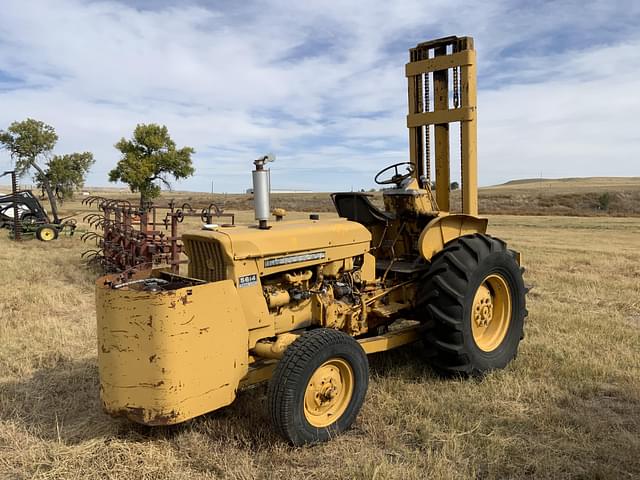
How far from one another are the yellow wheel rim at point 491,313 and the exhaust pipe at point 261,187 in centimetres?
215

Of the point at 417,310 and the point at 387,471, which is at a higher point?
the point at 417,310

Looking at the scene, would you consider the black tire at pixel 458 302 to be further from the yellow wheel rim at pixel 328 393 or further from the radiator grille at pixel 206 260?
the radiator grille at pixel 206 260

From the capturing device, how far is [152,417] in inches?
133

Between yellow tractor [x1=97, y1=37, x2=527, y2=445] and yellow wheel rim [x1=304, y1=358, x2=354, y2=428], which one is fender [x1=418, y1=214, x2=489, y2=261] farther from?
yellow wheel rim [x1=304, y1=358, x2=354, y2=428]

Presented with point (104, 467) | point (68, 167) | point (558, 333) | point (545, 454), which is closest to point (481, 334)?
point (558, 333)

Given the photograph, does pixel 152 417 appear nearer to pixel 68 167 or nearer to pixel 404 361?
pixel 404 361

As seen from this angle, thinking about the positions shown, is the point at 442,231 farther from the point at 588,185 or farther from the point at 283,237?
the point at 588,185

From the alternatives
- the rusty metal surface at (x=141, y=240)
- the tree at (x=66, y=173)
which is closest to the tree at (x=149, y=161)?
the tree at (x=66, y=173)

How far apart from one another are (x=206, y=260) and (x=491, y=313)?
2.79 meters

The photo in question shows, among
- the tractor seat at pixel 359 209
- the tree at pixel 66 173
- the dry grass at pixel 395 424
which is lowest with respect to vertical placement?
the dry grass at pixel 395 424

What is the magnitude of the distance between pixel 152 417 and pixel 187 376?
318 mm

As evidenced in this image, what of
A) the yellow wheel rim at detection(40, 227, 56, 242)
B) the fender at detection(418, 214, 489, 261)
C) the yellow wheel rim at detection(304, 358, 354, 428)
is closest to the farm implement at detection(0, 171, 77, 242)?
the yellow wheel rim at detection(40, 227, 56, 242)

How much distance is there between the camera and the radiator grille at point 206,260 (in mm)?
3867

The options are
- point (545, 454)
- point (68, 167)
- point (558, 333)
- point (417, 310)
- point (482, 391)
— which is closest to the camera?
point (545, 454)
